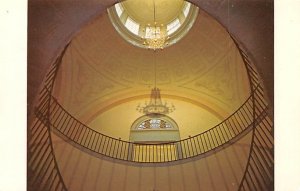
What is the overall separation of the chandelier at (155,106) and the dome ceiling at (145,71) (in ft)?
0.25

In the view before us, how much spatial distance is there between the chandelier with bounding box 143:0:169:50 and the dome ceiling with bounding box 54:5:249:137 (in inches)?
3.0

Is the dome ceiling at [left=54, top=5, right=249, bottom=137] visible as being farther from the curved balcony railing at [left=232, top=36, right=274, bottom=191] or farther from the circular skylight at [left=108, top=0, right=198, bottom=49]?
the curved balcony railing at [left=232, top=36, right=274, bottom=191]

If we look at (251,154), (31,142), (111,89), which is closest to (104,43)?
(111,89)

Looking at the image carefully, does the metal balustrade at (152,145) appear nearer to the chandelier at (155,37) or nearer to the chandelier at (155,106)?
the chandelier at (155,106)

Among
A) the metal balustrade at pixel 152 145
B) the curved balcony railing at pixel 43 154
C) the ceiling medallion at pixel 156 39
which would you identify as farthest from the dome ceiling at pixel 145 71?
the curved balcony railing at pixel 43 154

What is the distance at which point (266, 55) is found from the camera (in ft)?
12.5

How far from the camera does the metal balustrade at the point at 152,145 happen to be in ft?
12.7

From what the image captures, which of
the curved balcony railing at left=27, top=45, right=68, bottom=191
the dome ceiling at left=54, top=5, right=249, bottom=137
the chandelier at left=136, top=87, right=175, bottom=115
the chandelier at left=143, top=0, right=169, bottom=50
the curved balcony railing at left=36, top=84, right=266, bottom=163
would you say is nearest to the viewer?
the curved balcony railing at left=27, top=45, right=68, bottom=191

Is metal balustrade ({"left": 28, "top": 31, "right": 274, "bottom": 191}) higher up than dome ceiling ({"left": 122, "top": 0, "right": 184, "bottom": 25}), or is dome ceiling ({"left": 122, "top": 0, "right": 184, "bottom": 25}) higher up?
dome ceiling ({"left": 122, "top": 0, "right": 184, "bottom": 25})

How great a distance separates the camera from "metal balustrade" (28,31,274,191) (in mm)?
3869

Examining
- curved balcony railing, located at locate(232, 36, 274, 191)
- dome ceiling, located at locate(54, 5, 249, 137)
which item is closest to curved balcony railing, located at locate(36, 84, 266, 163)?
dome ceiling, located at locate(54, 5, 249, 137)
